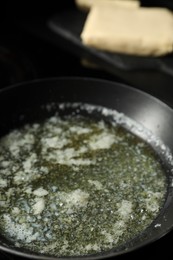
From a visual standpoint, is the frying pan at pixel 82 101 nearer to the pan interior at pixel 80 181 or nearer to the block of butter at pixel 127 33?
the pan interior at pixel 80 181

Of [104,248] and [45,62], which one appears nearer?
[104,248]

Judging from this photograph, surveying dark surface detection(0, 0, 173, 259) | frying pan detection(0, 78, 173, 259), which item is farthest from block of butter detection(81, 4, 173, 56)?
frying pan detection(0, 78, 173, 259)

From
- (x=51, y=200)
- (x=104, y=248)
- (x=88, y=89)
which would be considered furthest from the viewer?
(x=88, y=89)

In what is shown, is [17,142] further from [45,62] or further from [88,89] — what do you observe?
[45,62]

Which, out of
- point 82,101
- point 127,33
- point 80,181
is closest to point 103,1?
point 127,33

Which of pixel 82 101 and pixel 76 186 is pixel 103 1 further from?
pixel 76 186

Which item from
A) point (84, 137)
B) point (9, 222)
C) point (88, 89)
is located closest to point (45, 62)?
point (88, 89)

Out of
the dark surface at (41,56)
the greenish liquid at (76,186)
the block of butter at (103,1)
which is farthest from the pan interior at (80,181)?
the block of butter at (103,1)
